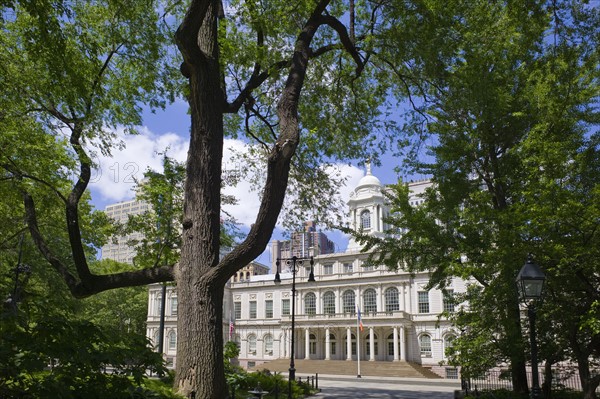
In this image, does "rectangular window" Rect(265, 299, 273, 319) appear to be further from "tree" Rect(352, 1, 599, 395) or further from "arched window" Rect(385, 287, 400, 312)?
"tree" Rect(352, 1, 599, 395)

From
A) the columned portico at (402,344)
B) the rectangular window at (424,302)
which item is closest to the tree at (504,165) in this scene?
the columned portico at (402,344)

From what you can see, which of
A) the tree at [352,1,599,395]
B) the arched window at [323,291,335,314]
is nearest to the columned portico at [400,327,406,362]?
the arched window at [323,291,335,314]

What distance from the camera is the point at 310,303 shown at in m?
64.3

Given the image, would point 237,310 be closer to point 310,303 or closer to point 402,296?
point 310,303

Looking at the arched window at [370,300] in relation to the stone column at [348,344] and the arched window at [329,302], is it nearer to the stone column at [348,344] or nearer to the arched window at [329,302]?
the stone column at [348,344]

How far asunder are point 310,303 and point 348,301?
214 inches

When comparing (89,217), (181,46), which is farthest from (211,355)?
(89,217)

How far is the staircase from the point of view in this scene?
151 feet

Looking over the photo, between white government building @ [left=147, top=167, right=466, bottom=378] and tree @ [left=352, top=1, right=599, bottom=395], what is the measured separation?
32.3 m

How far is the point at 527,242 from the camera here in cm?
1222

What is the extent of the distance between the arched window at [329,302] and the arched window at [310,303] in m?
1.34

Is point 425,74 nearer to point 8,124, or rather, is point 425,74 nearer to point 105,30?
point 105,30

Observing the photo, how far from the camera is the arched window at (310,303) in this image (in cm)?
6375

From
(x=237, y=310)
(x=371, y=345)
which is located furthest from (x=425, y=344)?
(x=237, y=310)
